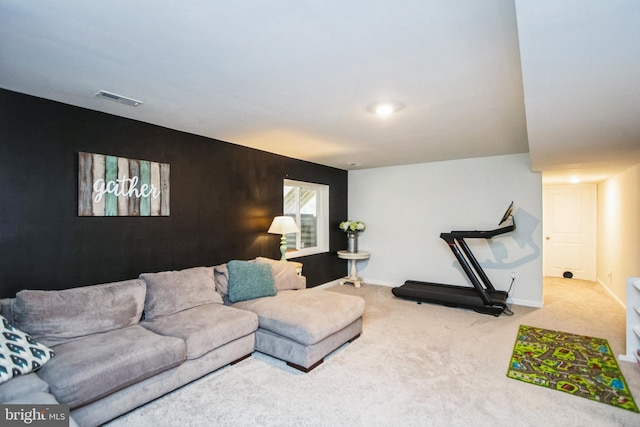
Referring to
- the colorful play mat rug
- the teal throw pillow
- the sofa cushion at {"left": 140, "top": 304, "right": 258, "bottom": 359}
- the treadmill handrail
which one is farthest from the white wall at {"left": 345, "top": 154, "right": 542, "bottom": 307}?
the sofa cushion at {"left": 140, "top": 304, "right": 258, "bottom": 359}

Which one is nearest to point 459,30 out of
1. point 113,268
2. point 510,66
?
point 510,66

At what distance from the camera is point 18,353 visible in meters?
1.89

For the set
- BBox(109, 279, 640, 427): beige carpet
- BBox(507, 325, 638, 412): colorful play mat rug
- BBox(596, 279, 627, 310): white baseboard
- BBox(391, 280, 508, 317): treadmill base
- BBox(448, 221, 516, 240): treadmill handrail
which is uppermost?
BBox(448, 221, 516, 240): treadmill handrail

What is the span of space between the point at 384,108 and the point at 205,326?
2.43 m

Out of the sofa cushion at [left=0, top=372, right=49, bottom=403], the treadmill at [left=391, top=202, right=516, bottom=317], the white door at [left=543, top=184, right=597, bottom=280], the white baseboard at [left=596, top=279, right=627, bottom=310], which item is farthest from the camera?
the white door at [left=543, top=184, right=597, bottom=280]

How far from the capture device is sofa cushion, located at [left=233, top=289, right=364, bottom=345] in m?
2.80

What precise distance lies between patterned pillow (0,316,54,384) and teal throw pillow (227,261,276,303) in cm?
162

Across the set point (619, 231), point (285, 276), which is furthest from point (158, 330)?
point (619, 231)

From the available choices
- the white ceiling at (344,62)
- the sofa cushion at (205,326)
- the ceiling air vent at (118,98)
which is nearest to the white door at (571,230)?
the white ceiling at (344,62)

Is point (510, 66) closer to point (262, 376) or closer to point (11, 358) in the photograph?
point (262, 376)

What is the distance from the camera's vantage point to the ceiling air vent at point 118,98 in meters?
2.51

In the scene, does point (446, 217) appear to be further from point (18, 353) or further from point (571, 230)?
point (18, 353)

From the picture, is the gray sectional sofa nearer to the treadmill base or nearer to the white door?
the treadmill base

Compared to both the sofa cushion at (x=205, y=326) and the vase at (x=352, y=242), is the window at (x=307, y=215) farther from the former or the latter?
the sofa cushion at (x=205, y=326)
